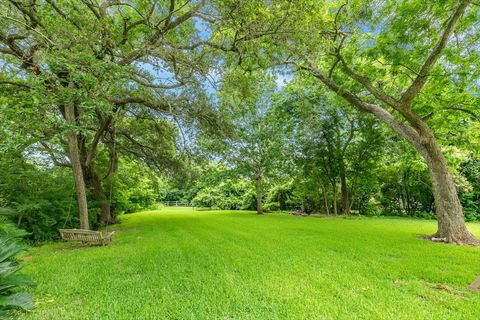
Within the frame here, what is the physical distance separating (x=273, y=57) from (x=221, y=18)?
2474 millimetres

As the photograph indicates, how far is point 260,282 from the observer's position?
3539 mm

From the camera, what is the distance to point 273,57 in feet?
24.7

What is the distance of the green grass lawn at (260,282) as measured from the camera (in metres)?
2.72

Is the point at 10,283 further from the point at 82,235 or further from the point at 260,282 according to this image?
the point at 82,235

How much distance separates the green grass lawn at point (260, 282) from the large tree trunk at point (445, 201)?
0.92m

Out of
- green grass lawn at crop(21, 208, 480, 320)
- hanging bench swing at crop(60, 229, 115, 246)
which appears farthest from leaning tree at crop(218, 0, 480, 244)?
hanging bench swing at crop(60, 229, 115, 246)

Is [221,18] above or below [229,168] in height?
above

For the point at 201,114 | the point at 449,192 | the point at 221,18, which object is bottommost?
the point at 449,192

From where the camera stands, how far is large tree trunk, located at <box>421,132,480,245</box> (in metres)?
6.62

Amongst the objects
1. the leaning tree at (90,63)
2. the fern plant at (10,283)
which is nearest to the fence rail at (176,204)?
the leaning tree at (90,63)

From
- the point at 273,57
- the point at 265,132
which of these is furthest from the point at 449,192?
the point at 265,132

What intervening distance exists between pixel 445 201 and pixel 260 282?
21.3 ft

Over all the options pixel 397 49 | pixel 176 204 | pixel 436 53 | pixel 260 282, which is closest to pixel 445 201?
pixel 436 53

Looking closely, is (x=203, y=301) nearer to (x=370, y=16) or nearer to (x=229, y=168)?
(x=370, y=16)
